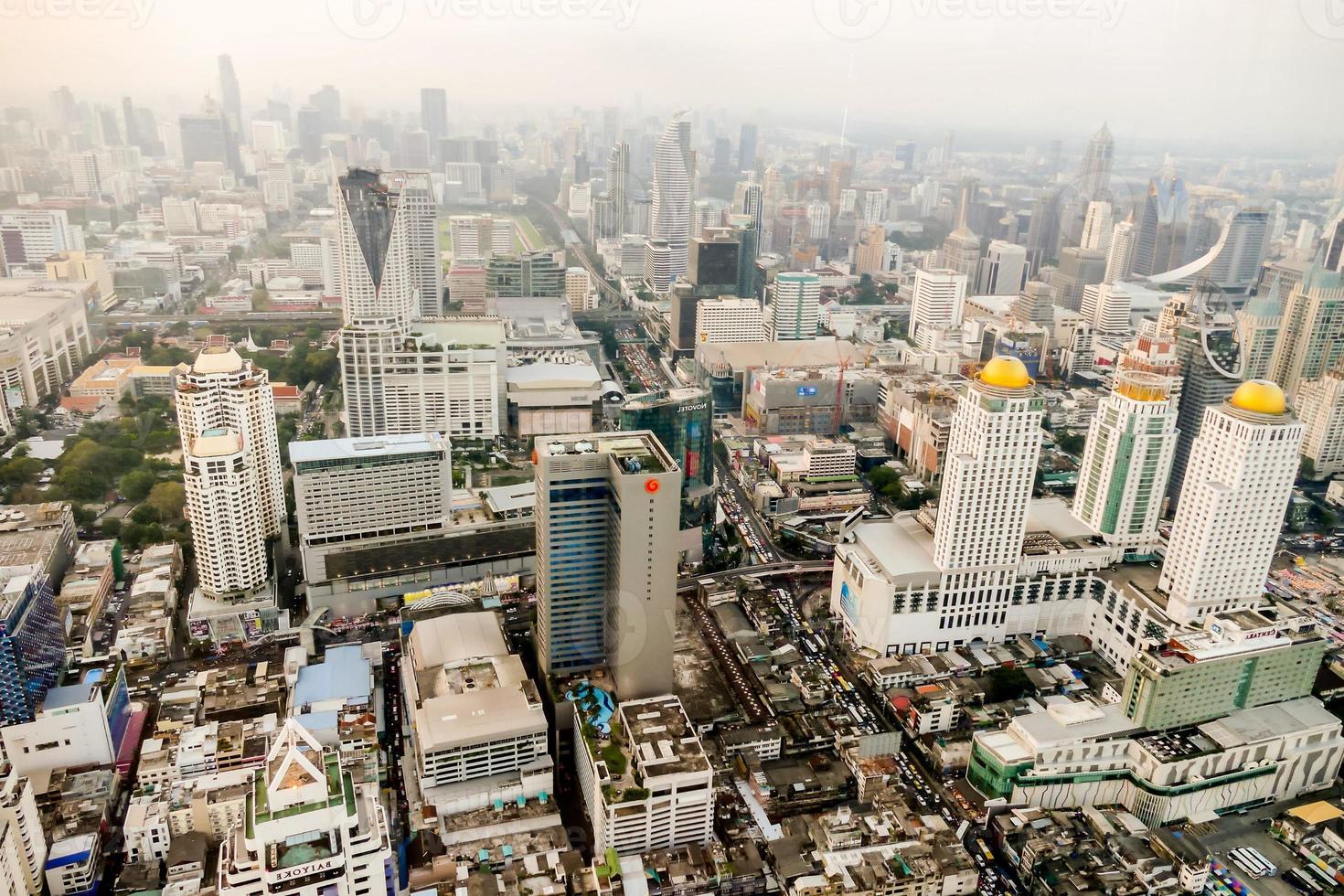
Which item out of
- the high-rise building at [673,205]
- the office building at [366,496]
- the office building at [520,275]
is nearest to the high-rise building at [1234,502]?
the office building at [366,496]

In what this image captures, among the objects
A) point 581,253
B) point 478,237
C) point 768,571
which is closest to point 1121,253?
point 768,571

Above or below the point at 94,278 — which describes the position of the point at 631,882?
below

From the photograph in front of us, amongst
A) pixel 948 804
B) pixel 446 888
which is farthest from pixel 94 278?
pixel 948 804

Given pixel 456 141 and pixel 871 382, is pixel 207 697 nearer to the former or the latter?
pixel 871 382

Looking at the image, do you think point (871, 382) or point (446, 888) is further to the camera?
point (871, 382)

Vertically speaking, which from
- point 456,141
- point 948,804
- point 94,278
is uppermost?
point 456,141

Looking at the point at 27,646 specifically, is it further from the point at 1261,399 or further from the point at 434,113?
the point at 434,113

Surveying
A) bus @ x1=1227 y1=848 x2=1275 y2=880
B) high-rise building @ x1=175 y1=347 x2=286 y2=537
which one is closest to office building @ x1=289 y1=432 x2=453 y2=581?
high-rise building @ x1=175 y1=347 x2=286 y2=537
